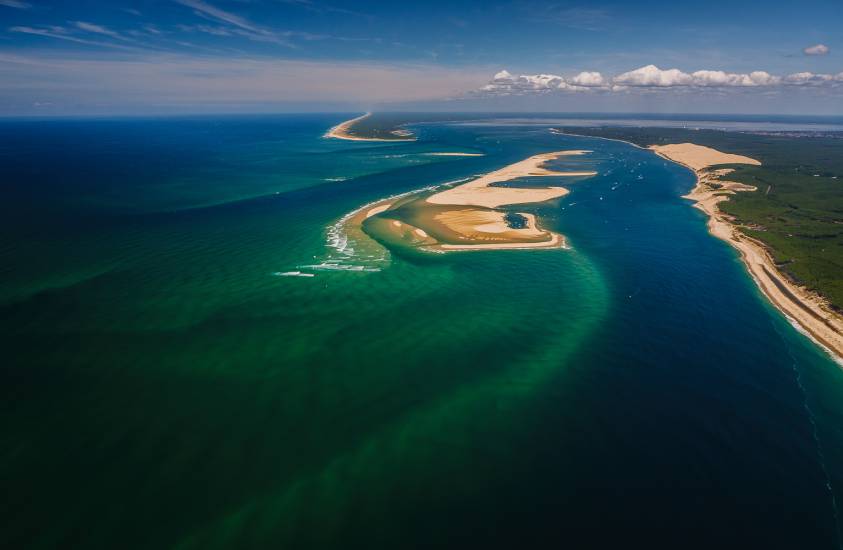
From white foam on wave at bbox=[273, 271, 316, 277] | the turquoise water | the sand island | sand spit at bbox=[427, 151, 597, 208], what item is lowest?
the turquoise water

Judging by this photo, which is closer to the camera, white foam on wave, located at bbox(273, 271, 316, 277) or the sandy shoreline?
the sandy shoreline

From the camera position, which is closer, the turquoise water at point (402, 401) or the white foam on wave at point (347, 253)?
the turquoise water at point (402, 401)

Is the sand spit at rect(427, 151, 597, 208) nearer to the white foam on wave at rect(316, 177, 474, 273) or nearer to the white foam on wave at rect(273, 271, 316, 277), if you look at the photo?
the white foam on wave at rect(316, 177, 474, 273)

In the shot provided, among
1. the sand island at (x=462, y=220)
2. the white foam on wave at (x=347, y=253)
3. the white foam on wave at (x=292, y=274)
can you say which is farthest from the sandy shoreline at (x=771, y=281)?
the white foam on wave at (x=292, y=274)

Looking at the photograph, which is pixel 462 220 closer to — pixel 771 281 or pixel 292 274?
pixel 292 274

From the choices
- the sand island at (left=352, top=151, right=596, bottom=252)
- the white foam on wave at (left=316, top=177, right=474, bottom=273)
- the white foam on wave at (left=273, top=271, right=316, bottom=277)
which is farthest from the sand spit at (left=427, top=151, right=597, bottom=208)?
the white foam on wave at (left=273, top=271, right=316, bottom=277)

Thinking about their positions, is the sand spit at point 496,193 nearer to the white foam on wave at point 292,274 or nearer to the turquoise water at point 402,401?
the turquoise water at point 402,401
